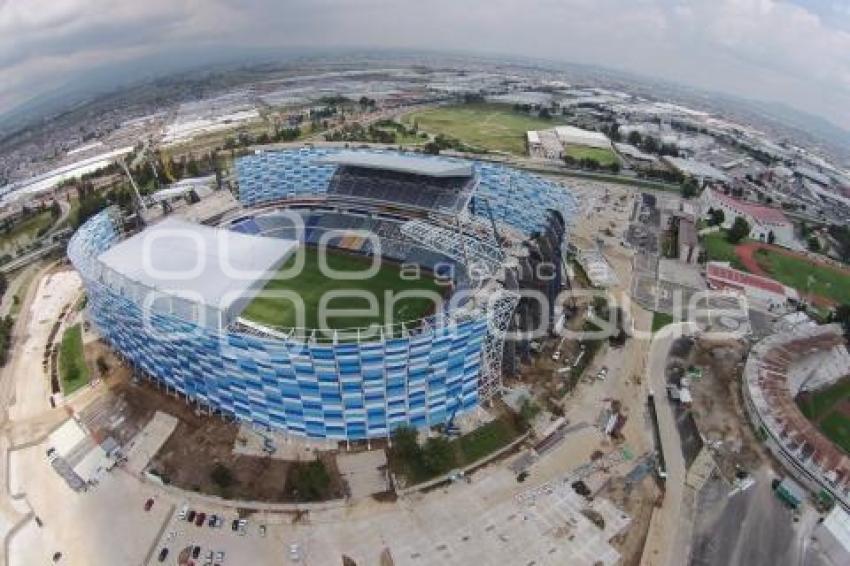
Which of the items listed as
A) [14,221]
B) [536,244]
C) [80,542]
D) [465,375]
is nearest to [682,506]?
[465,375]

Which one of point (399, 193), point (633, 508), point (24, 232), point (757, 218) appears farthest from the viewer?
point (24, 232)

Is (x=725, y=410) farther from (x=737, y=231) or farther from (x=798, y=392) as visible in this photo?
(x=737, y=231)

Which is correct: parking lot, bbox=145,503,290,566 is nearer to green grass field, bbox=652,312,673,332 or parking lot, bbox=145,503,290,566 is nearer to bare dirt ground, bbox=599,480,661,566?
bare dirt ground, bbox=599,480,661,566

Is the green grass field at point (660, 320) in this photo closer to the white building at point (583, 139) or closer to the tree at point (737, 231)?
the tree at point (737, 231)

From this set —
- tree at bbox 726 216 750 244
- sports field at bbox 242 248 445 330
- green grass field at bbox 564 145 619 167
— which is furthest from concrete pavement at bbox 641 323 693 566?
green grass field at bbox 564 145 619 167

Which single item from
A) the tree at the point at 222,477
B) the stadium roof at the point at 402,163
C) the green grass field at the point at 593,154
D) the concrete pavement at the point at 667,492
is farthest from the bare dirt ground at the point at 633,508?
the green grass field at the point at 593,154

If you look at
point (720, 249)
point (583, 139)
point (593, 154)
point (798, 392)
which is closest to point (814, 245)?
point (720, 249)
